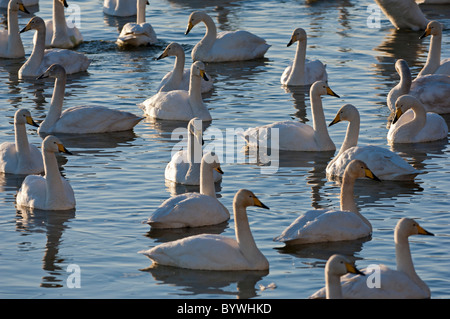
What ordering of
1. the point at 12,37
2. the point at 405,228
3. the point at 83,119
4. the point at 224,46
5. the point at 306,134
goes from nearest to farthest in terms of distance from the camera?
the point at 405,228 < the point at 306,134 < the point at 83,119 < the point at 224,46 < the point at 12,37

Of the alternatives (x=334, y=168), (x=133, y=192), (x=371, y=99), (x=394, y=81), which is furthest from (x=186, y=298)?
(x=394, y=81)

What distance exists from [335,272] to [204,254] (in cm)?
Result: 216

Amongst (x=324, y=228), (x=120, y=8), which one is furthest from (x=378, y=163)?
(x=120, y=8)

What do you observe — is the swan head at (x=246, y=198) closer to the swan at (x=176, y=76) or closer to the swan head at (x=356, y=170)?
the swan head at (x=356, y=170)

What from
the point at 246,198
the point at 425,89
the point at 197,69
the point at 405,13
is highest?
the point at 246,198

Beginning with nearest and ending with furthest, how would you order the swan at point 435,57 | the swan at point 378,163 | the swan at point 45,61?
the swan at point 378,163 < the swan at point 435,57 < the swan at point 45,61

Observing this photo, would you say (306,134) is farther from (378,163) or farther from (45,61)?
(45,61)

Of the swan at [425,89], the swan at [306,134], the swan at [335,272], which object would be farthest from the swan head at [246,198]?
the swan at [425,89]

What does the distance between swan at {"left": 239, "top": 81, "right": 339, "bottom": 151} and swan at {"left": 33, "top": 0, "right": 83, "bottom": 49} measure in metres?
8.96

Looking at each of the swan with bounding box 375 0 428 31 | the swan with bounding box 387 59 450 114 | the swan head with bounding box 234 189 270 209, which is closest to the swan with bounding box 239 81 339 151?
the swan with bounding box 387 59 450 114

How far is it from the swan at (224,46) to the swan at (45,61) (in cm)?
248

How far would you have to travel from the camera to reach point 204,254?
10930 millimetres

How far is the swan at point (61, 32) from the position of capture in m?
23.8
